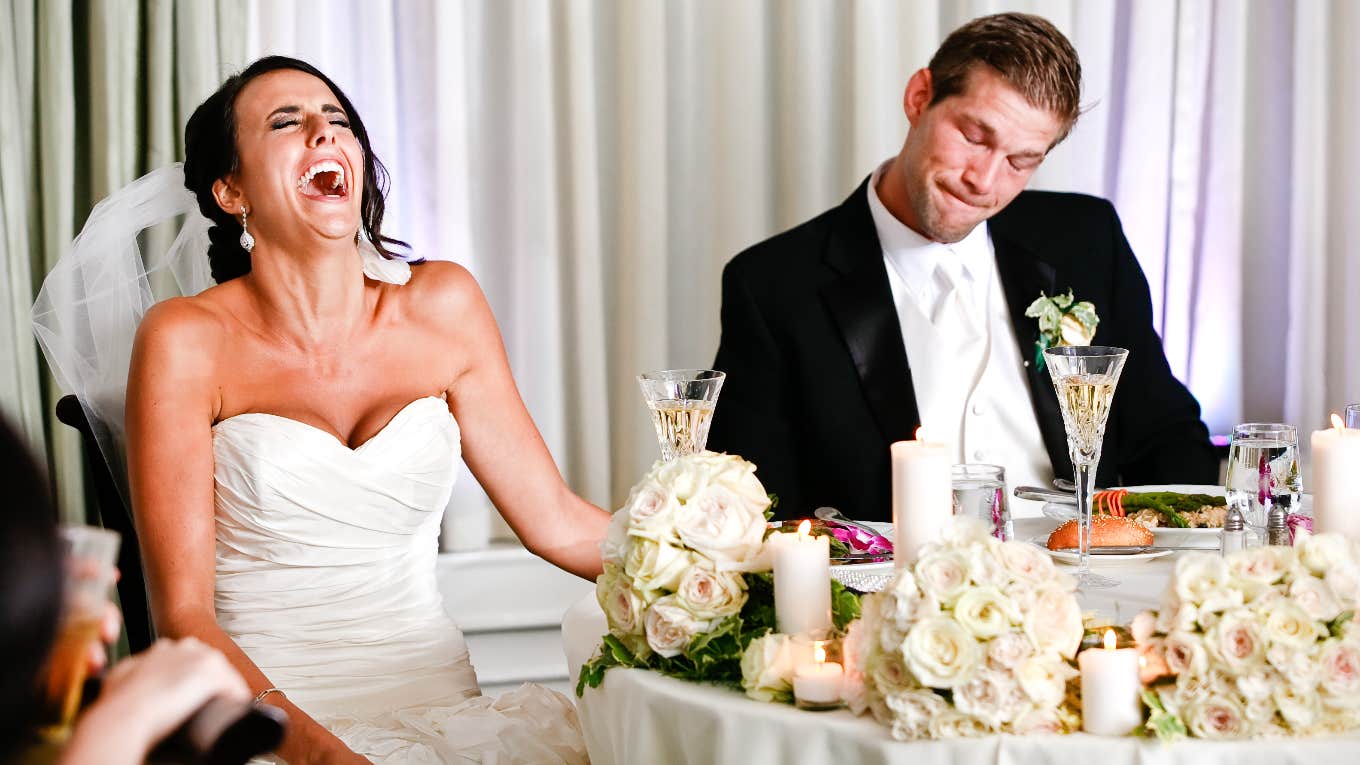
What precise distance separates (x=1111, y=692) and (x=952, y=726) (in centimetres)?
16

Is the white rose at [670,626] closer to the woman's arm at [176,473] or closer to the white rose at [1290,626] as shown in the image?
the white rose at [1290,626]

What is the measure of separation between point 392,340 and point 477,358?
0.55ft

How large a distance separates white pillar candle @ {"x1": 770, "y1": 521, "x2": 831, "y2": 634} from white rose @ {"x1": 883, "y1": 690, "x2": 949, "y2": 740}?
182 mm

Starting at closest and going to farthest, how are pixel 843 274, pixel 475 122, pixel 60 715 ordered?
pixel 60 715, pixel 843 274, pixel 475 122

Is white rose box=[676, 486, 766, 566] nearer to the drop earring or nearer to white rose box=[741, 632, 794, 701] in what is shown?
white rose box=[741, 632, 794, 701]

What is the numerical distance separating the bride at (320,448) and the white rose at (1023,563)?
102cm

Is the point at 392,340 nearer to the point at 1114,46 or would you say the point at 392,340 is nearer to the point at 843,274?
the point at 843,274

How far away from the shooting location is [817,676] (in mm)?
1435

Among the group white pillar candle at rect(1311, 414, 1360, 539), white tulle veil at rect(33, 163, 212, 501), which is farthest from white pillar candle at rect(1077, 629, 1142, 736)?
white tulle veil at rect(33, 163, 212, 501)

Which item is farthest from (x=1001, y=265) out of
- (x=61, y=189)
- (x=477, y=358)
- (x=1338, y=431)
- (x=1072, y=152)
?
(x=61, y=189)

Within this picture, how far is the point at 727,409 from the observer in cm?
317

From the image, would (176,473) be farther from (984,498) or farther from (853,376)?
(853,376)

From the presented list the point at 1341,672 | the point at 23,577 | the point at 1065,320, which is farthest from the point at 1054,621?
the point at 1065,320

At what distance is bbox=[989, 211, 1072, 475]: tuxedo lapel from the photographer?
308 cm
